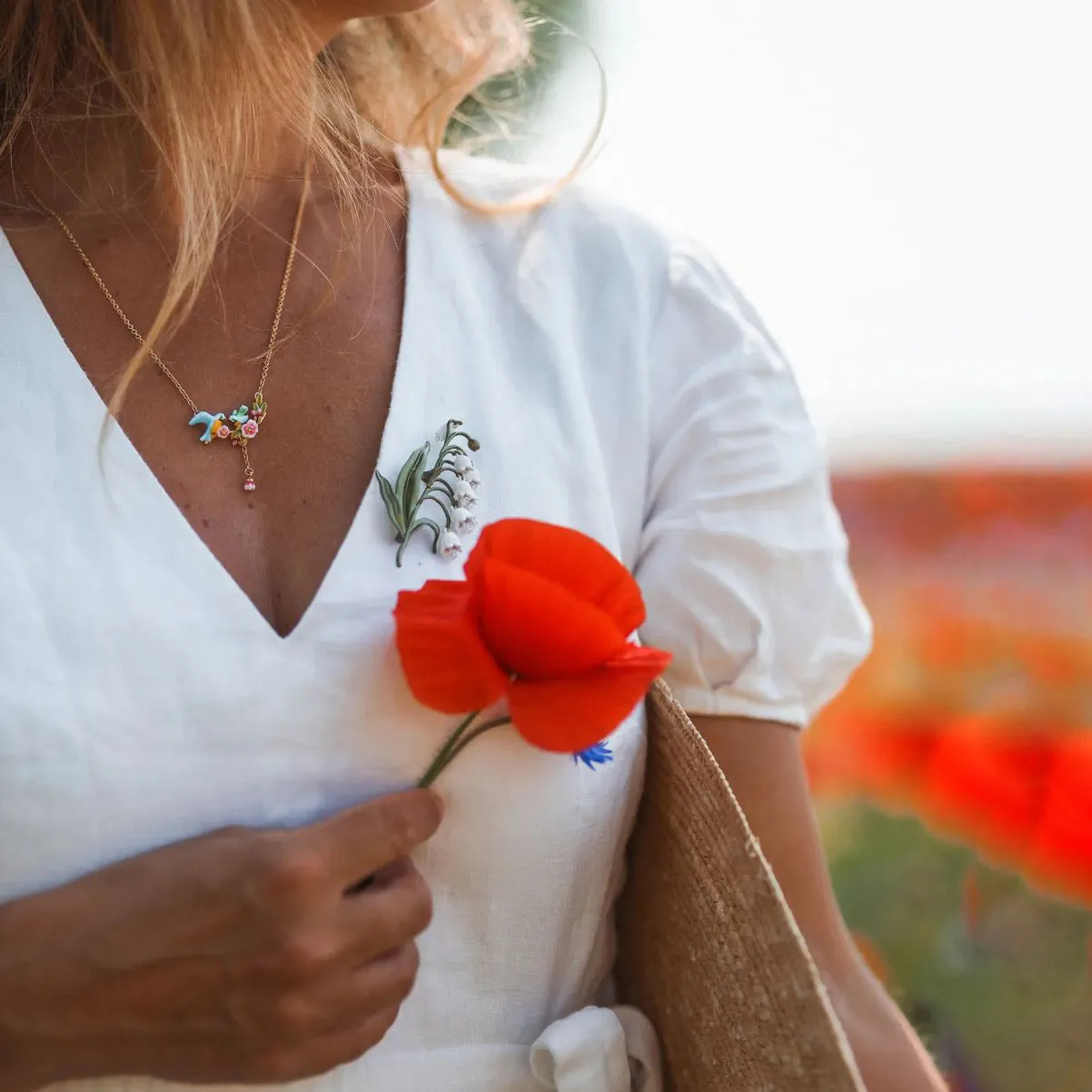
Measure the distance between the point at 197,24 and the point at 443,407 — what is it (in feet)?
1.19

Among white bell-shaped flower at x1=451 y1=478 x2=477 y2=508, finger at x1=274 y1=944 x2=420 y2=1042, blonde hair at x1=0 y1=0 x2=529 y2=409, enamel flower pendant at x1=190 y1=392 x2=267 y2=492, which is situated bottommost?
finger at x1=274 y1=944 x2=420 y2=1042

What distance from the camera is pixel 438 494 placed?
869mm

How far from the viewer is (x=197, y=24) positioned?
0.93 m

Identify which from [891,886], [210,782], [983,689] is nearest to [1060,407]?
[983,689]

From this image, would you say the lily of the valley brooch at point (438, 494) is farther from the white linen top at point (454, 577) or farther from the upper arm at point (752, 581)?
the upper arm at point (752, 581)

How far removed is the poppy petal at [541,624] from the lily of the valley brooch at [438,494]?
3.9 inches

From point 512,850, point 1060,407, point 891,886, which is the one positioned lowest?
point 891,886

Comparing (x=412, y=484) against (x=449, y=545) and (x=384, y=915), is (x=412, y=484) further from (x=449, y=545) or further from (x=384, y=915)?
(x=384, y=915)

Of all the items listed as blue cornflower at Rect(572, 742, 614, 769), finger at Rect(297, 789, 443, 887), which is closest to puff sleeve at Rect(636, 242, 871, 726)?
blue cornflower at Rect(572, 742, 614, 769)

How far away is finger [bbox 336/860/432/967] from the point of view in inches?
29.9

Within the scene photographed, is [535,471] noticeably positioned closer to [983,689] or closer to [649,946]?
[649,946]

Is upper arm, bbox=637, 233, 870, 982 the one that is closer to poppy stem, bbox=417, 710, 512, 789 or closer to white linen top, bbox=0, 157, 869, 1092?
white linen top, bbox=0, 157, 869, 1092

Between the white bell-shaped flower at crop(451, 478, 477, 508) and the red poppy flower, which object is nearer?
the red poppy flower

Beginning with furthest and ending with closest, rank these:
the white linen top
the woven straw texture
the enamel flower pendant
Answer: the enamel flower pendant < the white linen top < the woven straw texture
